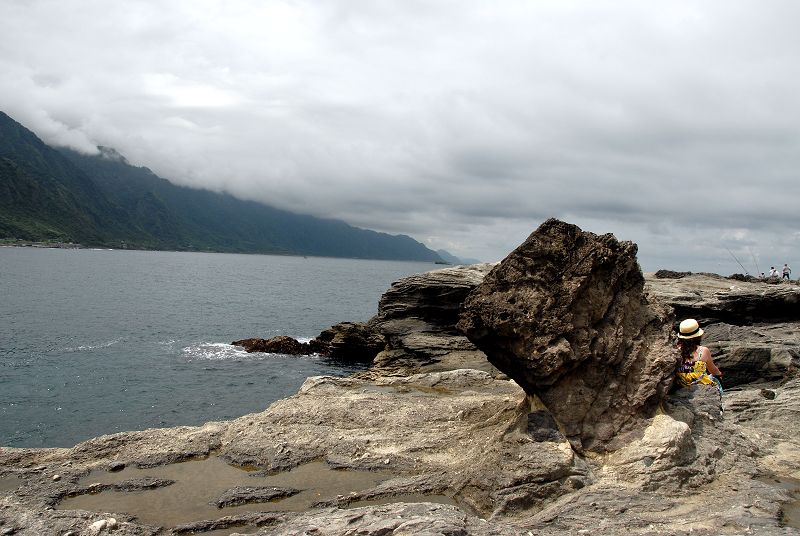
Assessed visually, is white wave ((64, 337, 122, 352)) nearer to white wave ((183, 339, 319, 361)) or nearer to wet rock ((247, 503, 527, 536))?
white wave ((183, 339, 319, 361))

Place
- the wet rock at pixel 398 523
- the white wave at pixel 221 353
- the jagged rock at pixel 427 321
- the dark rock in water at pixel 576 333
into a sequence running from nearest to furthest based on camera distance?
1. the wet rock at pixel 398 523
2. the dark rock in water at pixel 576 333
3. the jagged rock at pixel 427 321
4. the white wave at pixel 221 353

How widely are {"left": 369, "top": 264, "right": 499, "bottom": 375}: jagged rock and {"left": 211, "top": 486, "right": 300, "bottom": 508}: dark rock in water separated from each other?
2441 cm

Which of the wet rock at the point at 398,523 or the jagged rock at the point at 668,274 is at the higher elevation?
the jagged rock at the point at 668,274

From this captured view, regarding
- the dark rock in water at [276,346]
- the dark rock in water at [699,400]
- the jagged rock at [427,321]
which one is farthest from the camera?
the dark rock in water at [276,346]

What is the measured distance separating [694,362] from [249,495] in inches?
519

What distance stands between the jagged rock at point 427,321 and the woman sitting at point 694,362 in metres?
21.3

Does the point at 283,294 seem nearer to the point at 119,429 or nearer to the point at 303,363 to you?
the point at 303,363

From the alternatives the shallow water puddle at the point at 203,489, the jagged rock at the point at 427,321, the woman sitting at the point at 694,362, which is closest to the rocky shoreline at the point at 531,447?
the shallow water puddle at the point at 203,489

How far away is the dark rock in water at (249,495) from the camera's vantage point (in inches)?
524

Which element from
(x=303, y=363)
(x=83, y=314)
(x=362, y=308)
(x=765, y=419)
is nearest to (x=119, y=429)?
(x=303, y=363)

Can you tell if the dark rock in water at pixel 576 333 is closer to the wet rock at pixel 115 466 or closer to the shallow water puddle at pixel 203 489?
the shallow water puddle at pixel 203 489

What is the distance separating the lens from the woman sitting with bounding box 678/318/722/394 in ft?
53.2

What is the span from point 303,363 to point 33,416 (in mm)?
22096

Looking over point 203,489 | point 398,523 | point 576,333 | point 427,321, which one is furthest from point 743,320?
point 203,489
